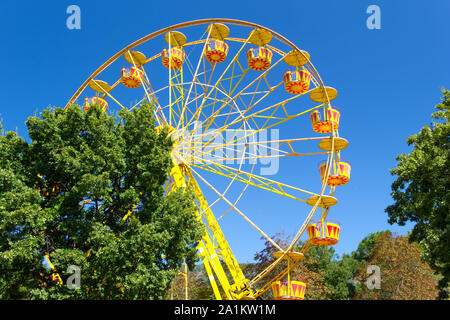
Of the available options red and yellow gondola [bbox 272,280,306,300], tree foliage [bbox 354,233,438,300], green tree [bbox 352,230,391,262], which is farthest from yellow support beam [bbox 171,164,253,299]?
green tree [bbox 352,230,391,262]

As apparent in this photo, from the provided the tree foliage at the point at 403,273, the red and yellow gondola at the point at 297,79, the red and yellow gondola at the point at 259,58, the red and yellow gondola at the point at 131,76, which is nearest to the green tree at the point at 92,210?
the red and yellow gondola at the point at 131,76

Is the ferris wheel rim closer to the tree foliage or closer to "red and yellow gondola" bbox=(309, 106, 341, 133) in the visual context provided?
"red and yellow gondola" bbox=(309, 106, 341, 133)

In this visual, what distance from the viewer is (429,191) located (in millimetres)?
18797

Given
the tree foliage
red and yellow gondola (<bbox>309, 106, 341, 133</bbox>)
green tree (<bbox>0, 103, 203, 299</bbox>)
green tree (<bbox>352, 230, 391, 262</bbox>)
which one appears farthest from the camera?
green tree (<bbox>352, 230, 391, 262</bbox>)

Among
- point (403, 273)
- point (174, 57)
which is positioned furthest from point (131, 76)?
point (403, 273)

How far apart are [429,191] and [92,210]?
14.6 meters

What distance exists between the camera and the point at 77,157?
13883mm

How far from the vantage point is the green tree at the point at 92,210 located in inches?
512

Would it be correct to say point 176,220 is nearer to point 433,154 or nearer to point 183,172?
point 183,172

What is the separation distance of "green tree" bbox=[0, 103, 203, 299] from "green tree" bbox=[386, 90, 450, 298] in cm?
989

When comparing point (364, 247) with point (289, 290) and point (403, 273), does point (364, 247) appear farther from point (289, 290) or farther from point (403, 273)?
point (289, 290)

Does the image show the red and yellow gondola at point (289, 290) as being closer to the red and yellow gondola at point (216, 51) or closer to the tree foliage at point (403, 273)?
the red and yellow gondola at point (216, 51)

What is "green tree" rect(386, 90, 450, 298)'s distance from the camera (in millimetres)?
16922
